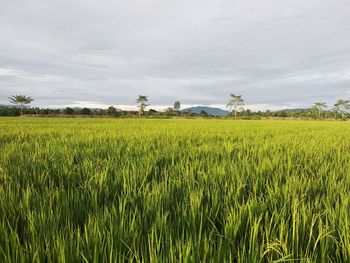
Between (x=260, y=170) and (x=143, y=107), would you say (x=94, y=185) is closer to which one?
(x=260, y=170)

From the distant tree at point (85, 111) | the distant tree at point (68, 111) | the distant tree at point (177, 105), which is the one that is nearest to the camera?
the distant tree at point (68, 111)

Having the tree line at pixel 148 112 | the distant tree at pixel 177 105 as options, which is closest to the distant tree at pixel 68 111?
the tree line at pixel 148 112

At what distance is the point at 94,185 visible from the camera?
1766mm

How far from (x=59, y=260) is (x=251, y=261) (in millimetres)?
705

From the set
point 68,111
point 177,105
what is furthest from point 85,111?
point 177,105

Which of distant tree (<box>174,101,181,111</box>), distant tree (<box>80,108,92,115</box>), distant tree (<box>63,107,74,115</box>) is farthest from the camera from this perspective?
distant tree (<box>174,101,181,111</box>)

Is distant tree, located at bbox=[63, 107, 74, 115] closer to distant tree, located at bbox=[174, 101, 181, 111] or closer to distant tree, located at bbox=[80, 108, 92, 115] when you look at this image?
distant tree, located at bbox=[80, 108, 92, 115]

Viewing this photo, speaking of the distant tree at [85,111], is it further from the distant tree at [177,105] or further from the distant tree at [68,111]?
the distant tree at [177,105]

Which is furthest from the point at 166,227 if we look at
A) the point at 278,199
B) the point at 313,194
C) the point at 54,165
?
the point at 54,165

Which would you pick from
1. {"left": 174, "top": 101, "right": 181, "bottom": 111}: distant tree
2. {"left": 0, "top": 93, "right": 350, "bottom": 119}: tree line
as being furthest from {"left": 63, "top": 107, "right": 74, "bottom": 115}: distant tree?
{"left": 174, "top": 101, "right": 181, "bottom": 111}: distant tree

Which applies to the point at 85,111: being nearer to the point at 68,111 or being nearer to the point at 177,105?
the point at 68,111

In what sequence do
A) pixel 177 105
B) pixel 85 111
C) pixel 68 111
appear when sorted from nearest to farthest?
1. pixel 68 111
2. pixel 85 111
3. pixel 177 105

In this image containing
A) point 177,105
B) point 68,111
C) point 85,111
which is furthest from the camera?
point 177,105

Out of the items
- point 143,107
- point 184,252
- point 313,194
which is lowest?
point 313,194
